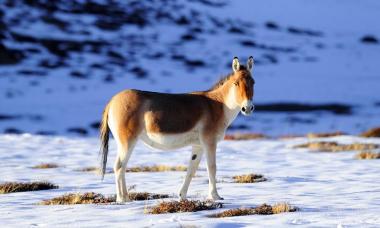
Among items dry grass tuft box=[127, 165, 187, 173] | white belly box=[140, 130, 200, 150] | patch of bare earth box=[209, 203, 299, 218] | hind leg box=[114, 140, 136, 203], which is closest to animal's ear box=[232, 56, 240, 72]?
white belly box=[140, 130, 200, 150]

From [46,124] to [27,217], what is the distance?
28934 millimetres

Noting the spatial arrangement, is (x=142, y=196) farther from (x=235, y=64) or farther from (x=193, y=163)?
(x=235, y=64)

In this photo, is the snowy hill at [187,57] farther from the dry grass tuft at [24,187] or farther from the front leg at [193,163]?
the front leg at [193,163]

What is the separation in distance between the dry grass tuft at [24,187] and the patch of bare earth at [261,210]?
444 centimetres

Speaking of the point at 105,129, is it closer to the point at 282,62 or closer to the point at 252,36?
the point at 282,62

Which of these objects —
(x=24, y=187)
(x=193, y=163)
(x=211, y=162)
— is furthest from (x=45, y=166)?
(x=211, y=162)

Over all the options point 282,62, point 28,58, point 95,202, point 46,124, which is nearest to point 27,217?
point 95,202

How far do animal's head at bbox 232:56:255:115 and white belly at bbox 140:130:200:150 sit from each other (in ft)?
2.73

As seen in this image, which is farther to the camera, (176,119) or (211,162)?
(211,162)

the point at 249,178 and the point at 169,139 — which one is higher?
the point at 169,139

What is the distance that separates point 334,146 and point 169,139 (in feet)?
37.1

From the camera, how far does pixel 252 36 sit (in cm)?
6881

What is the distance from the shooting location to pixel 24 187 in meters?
12.1

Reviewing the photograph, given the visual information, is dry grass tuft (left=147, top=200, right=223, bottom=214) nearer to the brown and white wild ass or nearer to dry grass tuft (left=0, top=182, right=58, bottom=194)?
the brown and white wild ass
